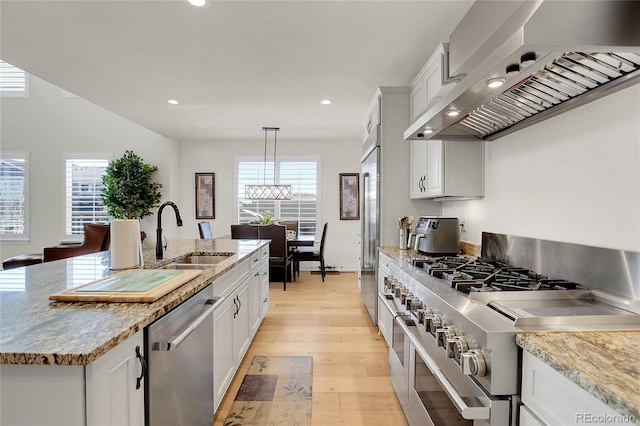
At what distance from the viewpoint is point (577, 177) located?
1503 millimetres

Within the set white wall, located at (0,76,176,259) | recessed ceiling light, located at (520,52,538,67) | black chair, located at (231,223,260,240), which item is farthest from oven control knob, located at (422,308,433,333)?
white wall, located at (0,76,176,259)

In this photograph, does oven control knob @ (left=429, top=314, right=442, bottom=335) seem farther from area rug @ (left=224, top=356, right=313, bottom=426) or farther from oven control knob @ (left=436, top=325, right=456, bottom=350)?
area rug @ (left=224, top=356, right=313, bottom=426)

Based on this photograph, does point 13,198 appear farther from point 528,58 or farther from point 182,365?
point 528,58

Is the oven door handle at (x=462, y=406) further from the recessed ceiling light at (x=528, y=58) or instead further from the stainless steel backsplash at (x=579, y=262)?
the recessed ceiling light at (x=528, y=58)

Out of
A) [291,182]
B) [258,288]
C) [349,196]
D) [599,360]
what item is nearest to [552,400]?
[599,360]

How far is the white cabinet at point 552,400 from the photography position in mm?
670

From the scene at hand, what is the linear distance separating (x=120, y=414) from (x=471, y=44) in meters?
2.09

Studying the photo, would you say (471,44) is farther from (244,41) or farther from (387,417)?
(387,417)

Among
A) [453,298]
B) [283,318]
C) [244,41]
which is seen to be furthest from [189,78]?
[453,298]

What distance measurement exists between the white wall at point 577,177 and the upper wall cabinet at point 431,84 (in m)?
0.55

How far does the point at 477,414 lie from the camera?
3.07 ft

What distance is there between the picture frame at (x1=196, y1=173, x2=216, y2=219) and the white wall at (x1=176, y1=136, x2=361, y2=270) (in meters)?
0.09

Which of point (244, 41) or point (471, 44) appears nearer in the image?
point (471, 44)

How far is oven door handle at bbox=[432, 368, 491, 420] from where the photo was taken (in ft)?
3.05
